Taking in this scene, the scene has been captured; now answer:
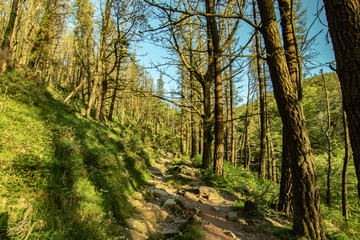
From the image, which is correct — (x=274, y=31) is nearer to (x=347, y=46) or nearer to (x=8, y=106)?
(x=347, y=46)

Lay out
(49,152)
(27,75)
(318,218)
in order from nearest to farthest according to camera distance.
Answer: (318,218)
(49,152)
(27,75)

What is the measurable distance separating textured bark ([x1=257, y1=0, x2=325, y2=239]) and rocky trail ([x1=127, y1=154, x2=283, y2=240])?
0.84 meters

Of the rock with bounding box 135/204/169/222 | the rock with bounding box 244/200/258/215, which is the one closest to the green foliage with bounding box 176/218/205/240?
the rock with bounding box 135/204/169/222

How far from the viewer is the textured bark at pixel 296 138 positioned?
3.16 metres

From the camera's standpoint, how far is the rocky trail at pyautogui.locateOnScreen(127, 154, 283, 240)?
343cm

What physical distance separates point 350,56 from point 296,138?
1833 millimetres

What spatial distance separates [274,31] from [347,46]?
1.73 metres

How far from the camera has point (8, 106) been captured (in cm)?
449

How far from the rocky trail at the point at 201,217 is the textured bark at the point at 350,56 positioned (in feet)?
9.08

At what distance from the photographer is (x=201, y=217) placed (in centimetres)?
430

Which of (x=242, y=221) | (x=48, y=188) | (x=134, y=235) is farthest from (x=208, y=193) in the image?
(x=48, y=188)

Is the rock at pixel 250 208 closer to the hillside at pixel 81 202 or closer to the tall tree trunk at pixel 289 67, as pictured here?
the hillside at pixel 81 202

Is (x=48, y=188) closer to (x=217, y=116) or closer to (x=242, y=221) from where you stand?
(x=242, y=221)

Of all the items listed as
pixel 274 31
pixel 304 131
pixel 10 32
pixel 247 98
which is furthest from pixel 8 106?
pixel 247 98
